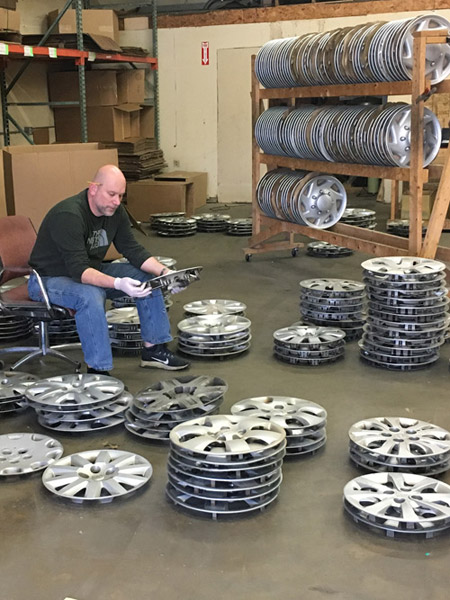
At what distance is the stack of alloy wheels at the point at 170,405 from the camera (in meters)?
4.08

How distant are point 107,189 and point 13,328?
1719 millimetres

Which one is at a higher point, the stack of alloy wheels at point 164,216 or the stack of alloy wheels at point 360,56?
the stack of alloy wheels at point 360,56

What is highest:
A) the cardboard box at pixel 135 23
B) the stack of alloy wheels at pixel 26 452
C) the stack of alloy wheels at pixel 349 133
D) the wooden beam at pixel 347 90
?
the cardboard box at pixel 135 23

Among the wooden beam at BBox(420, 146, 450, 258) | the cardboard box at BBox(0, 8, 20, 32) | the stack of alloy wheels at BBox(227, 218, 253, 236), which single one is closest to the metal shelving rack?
the cardboard box at BBox(0, 8, 20, 32)

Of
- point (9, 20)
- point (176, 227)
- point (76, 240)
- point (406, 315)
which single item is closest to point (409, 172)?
point (406, 315)

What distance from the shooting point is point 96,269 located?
507 cm

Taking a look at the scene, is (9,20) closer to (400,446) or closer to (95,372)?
(95,372)

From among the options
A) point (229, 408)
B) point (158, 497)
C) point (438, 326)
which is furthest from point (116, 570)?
point (438, 326)

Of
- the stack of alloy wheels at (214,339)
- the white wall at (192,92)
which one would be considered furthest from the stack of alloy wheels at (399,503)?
the white wall at (192,92)

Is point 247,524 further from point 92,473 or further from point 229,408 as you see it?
point 229,408

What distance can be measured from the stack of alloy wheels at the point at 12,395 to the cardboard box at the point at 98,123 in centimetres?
761

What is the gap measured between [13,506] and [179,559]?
0.90 meters

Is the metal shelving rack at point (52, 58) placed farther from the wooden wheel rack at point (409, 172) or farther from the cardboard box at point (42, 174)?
the wooden wheel rack at point (409, 172)

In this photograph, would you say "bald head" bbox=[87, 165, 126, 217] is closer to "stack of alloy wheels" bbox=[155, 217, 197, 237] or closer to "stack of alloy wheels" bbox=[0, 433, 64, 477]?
"stack of alloy wheels" bbox=[0, 433, 64, 477]
